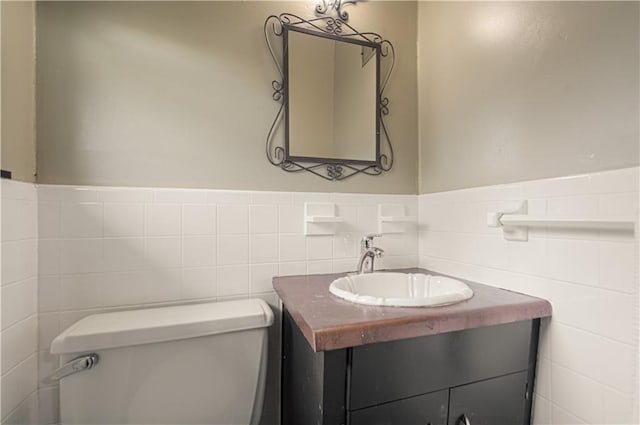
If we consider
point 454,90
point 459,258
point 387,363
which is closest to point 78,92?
point 387,363

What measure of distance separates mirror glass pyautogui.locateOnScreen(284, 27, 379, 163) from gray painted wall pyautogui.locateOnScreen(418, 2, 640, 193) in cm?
27

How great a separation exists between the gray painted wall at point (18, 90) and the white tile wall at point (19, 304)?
79 millimetres

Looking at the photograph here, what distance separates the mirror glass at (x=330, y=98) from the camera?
114cm

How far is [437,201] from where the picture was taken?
3.93 feet

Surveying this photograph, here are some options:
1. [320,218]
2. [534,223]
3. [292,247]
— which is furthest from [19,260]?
[534,223]

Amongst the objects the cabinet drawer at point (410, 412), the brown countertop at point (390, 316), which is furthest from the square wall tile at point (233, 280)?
the cabinet drawer at point (410, 412)

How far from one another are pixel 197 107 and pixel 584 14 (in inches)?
45.9

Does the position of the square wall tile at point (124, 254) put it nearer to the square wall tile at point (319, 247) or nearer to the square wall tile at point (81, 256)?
the square wall tile at point (81, 256)

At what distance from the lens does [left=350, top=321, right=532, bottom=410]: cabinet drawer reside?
0.63 meters

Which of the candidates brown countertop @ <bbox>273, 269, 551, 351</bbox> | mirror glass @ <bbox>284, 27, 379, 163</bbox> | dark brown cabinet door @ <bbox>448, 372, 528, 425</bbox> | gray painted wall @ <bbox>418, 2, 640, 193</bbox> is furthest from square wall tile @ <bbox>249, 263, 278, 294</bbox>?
gray painted wall @ <bbox>418, 2, 640, 193</bbox>

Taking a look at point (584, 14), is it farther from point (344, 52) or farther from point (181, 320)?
point (181, 320)

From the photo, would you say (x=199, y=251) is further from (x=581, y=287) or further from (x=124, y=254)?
(x=581, y=287)

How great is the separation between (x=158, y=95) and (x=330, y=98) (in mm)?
651

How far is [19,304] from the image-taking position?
78 cm
